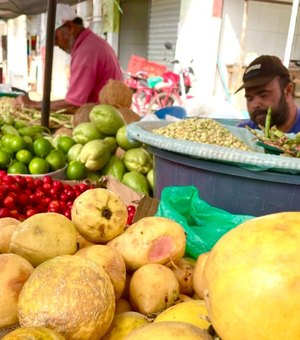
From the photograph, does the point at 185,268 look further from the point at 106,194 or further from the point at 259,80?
the point at 259,80

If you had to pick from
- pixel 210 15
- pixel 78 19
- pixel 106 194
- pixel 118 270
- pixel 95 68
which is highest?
pixel 210 15

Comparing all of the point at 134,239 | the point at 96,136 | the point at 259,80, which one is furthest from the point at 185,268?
the point at 259,80

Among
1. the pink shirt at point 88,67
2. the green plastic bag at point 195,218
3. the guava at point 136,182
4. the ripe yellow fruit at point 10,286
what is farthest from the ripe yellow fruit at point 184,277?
the pink shirt at point 88,67

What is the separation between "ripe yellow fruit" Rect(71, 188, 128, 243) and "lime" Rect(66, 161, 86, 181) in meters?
1.34

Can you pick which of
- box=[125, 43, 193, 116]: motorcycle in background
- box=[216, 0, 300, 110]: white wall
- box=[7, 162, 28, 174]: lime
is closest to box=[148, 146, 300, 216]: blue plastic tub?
box=[7, 162, 28, 174]: lime

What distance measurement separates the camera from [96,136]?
9.68 feet

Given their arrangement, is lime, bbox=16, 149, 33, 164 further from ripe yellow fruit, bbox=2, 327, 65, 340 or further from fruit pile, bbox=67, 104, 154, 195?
ripe yellow fruit, bbox=2, 327, 65, 340

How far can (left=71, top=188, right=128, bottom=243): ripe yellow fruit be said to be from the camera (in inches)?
49.6

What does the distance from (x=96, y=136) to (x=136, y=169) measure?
0.45m

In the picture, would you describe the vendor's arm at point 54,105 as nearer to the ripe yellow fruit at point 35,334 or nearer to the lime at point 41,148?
the lime at point 41,148

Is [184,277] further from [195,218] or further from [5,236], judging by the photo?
[5,236]

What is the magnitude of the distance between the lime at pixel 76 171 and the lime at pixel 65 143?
0.27m

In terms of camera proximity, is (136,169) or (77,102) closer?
(136,169)

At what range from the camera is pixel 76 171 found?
2.64 meters
